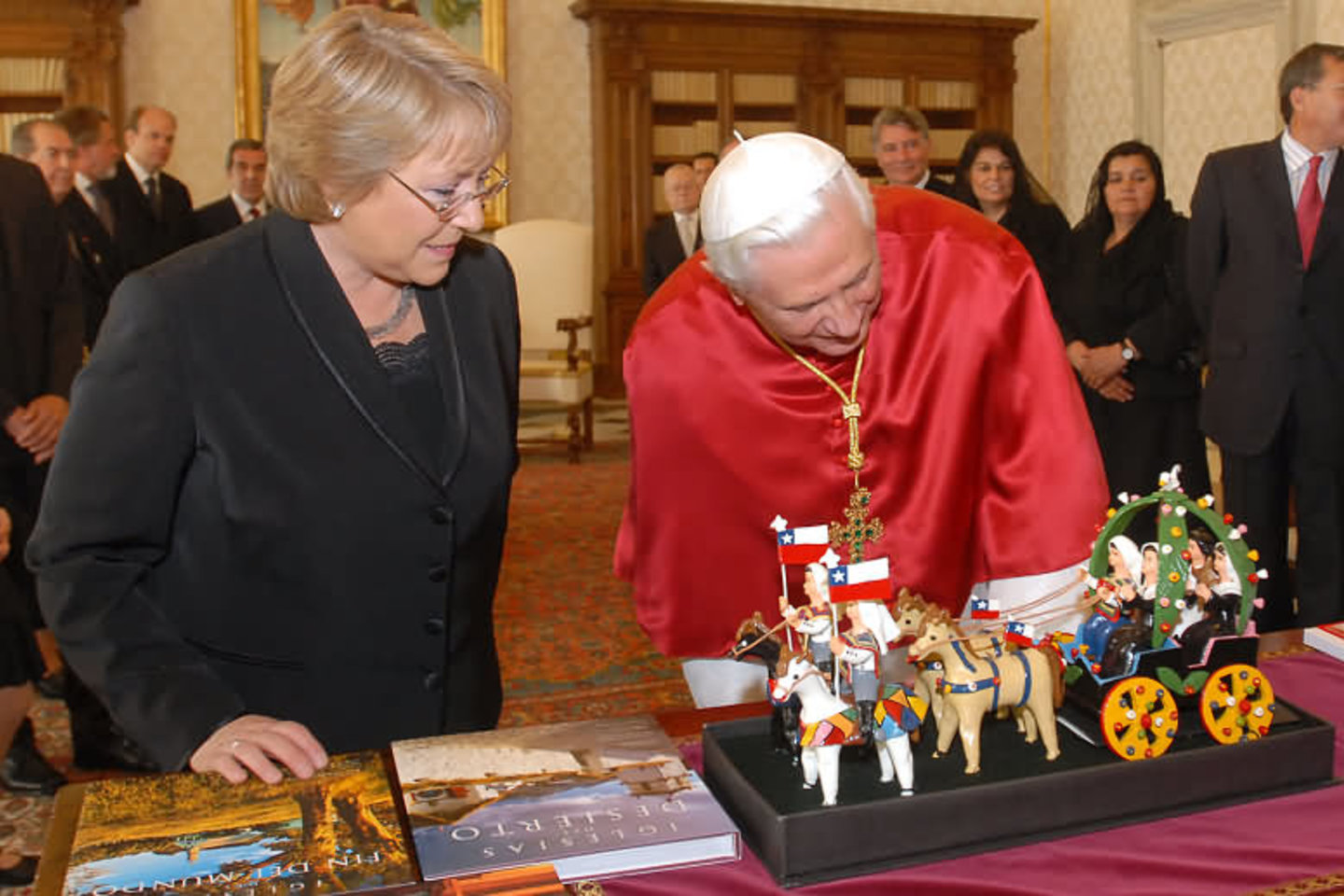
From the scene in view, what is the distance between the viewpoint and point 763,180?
1808 millimetres

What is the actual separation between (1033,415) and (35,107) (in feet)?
31.5

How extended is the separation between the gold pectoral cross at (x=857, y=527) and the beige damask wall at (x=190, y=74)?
30.3ft

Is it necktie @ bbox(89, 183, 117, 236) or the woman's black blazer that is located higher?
necktie @ bbox(89, 183, 117, 236)

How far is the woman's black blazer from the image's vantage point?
1662 millimetres

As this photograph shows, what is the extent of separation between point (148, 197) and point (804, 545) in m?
6.04

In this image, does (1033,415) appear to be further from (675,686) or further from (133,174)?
(133,174)

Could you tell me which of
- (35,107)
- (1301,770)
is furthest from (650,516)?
(35,107)

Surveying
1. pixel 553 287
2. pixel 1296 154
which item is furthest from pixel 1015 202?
pixel 553 287

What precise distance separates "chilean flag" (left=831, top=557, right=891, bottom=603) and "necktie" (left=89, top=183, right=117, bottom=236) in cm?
531

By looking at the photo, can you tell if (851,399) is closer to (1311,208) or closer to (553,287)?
(1311,208)

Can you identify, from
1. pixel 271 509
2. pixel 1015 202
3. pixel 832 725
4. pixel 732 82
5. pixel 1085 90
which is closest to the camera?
pixel 832 725

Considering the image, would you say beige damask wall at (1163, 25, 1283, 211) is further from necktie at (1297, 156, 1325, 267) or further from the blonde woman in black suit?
the blonde woman in black suit

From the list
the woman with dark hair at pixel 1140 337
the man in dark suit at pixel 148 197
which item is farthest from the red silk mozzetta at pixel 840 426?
the man in dark suit at pixel 148 197

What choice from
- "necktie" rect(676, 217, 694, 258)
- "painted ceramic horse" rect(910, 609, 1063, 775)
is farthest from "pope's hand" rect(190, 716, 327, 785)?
"necktie" rect(676, 217, 694, 258)
